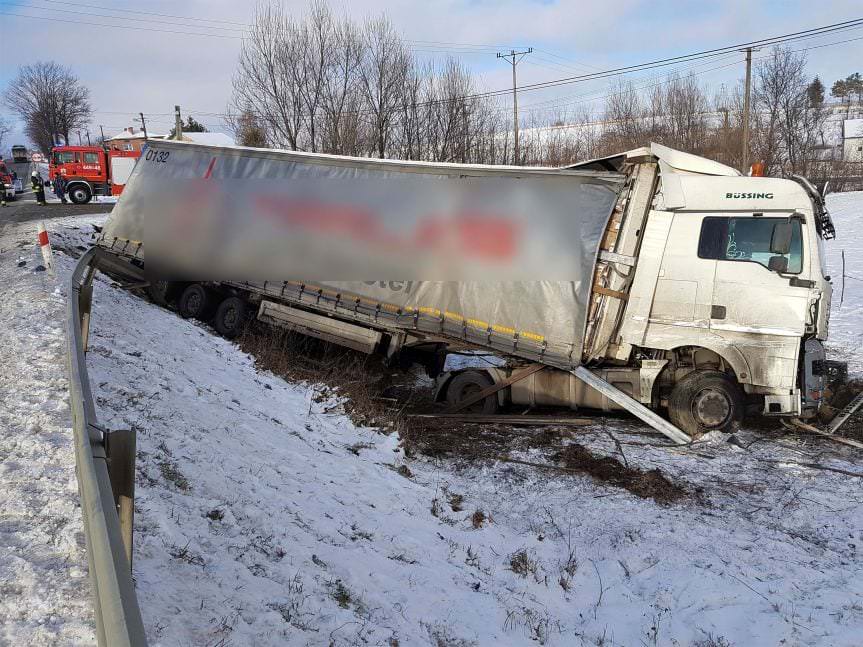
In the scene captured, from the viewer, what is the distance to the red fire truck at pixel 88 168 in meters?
28.2

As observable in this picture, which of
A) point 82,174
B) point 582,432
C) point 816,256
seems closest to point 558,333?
point 582,432

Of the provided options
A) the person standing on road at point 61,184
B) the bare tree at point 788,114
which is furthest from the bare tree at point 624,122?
the person standing on road at point 61,184

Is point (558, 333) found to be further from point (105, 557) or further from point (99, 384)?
point (105, 557)

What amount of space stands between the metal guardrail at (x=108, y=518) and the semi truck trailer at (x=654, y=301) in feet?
17.8

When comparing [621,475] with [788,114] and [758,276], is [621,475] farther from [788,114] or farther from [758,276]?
[788,114]

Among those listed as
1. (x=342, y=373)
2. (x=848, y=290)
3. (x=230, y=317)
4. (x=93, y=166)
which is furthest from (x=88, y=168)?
(x=848, y=290)

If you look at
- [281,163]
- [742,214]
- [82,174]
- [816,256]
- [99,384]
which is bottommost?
[99,384]

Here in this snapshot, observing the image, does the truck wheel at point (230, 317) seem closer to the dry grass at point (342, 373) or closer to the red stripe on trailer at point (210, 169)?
the dry grass at point (342, 373)

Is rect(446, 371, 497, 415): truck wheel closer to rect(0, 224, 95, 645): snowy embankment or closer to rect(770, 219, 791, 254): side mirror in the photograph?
rect(770, 219, 791, 254): side mirror

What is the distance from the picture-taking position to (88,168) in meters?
28.9

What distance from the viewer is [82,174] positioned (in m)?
28.8

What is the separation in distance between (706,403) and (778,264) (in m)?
1.91

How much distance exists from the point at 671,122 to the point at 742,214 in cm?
3362

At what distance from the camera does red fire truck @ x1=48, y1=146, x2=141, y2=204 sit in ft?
92.4
